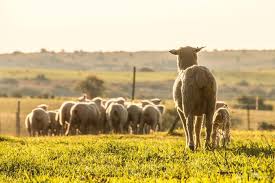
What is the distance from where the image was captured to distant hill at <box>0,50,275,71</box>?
490 feet

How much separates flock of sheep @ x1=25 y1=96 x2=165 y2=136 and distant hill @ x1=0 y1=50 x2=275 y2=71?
110 meters

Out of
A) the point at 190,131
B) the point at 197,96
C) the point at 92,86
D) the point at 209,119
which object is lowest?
the point at 92,86

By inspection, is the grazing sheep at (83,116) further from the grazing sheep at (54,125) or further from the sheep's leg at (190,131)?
the sheep's leg at (190,131)

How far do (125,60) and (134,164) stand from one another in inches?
5655

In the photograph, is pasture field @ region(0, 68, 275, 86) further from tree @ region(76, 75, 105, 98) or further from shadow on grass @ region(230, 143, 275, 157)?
shadow on grass @ region(230, 143, 275, 157)

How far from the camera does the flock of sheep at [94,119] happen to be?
3150 centimetres

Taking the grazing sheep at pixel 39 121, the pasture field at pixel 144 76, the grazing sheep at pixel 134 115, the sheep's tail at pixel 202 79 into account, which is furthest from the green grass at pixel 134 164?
the pasture field at pixel 144 76

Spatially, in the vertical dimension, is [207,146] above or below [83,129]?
above

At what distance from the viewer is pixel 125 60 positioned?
6112 inches

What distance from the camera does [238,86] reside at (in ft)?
351

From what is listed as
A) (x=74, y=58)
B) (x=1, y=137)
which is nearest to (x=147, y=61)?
(x=74, y=58)

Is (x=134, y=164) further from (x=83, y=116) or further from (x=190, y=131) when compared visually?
(x=83, y=116)

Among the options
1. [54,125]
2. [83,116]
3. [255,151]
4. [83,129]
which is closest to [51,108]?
[54,125]

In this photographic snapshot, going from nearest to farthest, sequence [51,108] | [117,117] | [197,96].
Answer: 1. [197,96]
2. [117,117]
3. [51,108]
